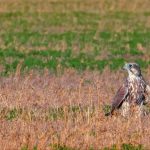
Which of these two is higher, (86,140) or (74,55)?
(86,140)

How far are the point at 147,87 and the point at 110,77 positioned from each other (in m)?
6.93

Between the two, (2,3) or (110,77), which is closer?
(110,77)

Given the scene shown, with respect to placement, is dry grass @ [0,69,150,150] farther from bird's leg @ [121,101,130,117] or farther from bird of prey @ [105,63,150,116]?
bird of prey @ [105,63,150,116]

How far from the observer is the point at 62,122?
12.6m

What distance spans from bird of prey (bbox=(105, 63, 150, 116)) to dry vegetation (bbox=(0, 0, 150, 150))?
21 centimetres

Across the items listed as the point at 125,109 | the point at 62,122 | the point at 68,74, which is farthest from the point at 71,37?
the point at 62,122

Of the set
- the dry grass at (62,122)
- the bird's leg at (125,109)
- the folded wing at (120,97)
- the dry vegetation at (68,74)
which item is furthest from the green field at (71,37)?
the bird's leg at (125,109)

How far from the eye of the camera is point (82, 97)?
15.1m

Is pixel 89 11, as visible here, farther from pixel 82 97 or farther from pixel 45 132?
pixel 45 132

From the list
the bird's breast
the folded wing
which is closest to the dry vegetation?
the folded wing

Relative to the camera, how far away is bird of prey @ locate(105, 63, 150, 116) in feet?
43.2

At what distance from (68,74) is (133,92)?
7.12 meters

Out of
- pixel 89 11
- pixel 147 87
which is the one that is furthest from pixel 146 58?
pixel 89 11

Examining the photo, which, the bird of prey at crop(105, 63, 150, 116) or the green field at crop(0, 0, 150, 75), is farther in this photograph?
the green field at crop(0, 0, 150, 75)
